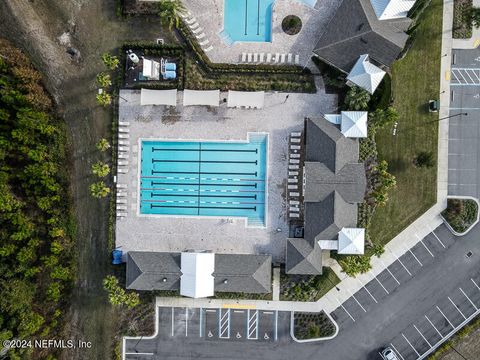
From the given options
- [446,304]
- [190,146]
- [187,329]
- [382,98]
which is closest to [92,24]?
[190,146]

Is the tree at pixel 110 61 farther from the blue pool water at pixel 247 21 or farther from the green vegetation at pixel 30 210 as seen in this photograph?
the blue pool water at pixel 247 21

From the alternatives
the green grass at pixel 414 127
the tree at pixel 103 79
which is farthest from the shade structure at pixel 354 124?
the tree at pixel 103 79

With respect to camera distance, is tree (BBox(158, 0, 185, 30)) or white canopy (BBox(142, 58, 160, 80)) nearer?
tree (BBox(158, 0, 185, 30))

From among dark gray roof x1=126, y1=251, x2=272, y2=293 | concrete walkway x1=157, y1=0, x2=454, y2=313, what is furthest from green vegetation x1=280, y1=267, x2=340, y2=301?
dark gray roof x1=126, y1=251, x2=272, y2=293

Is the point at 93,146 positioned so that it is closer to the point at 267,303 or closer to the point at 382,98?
the point at 267,303

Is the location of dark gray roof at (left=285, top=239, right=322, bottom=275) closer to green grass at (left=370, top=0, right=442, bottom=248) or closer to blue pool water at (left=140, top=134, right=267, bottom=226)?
blue pool water at (left=140, top=134, right=267, bottom=226)

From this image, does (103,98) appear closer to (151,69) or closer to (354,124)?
(151,69)
